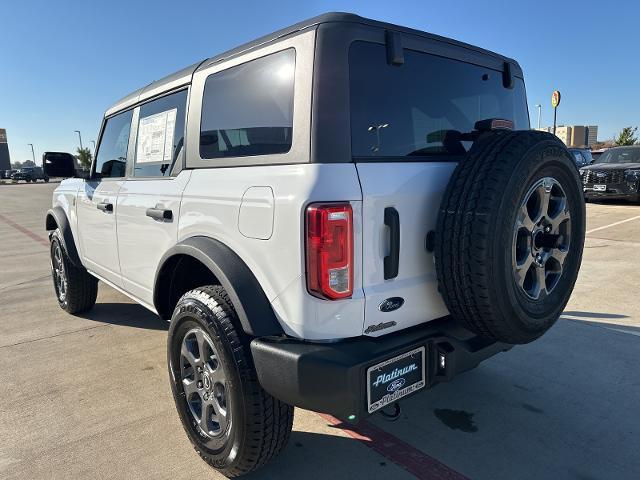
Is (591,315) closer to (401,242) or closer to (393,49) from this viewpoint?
(401,242)

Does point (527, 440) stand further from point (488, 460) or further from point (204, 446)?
point (204, 446)

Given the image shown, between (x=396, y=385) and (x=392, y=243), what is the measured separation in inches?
22.4

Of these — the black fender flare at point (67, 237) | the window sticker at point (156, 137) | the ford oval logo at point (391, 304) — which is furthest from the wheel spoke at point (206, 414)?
the black fender flare at point (67, 237)

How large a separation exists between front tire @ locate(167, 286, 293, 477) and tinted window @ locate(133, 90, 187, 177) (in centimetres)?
94

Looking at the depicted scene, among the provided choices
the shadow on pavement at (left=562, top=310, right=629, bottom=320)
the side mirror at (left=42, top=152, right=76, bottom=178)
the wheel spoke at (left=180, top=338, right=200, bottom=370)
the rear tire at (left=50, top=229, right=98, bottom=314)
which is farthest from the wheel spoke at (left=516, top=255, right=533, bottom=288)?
the rear tire at (left=50, top=229, right=98, bottom=314)

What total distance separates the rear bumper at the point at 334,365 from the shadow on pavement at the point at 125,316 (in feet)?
8.82

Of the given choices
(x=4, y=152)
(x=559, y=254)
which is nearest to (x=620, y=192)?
(x=559, y=254)

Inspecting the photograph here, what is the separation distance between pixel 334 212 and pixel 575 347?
288 cm

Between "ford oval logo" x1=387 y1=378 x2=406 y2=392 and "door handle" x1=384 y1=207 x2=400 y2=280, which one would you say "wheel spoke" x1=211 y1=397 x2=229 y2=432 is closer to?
"ford oval logo" x1=387 y1=378 x2=406 y2=392

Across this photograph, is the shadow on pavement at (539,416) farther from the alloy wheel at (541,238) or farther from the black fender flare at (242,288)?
the black fender flare at (242,288)

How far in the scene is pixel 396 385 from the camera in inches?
73.2

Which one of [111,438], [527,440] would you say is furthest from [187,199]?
[527,440]

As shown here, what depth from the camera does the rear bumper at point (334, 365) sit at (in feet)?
5.66

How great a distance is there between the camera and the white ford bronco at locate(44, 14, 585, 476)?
1791 mm
